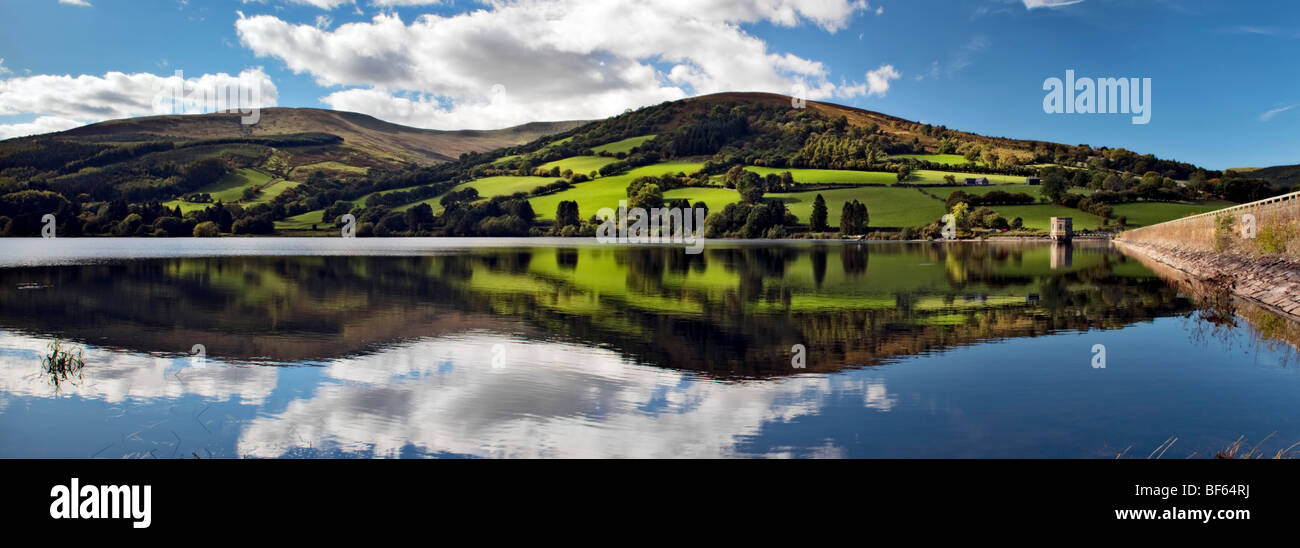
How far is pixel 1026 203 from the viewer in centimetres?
11538

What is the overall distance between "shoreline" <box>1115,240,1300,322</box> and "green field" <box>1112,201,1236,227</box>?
78425 millimetres

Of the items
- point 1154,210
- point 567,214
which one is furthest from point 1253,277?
point 567,214

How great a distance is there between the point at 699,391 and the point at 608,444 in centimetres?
298

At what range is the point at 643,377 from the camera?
12.2 m

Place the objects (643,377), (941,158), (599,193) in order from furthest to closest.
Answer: (941,158) → (599,193) → (643,377)

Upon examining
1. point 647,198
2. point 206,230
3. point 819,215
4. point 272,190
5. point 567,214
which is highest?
point 272,190

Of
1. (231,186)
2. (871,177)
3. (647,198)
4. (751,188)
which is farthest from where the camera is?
(231,186)

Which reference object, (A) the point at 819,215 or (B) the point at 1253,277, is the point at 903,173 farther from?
(B) the point at 1253,277

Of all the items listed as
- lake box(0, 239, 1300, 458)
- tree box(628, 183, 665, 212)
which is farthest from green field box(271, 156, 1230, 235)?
lake box(0, 239, 1300, 458)

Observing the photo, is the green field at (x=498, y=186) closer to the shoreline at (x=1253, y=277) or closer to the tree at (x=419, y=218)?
the tree at (x=419, y=218)

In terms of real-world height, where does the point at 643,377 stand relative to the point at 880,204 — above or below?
below

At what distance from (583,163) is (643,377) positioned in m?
168
